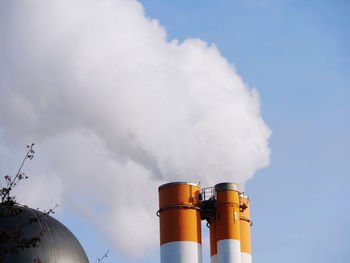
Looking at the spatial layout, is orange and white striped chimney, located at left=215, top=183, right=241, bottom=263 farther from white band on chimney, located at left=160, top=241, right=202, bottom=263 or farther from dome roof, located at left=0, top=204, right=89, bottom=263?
dome roof, located at left=0, top=204, right=89, bottom=263

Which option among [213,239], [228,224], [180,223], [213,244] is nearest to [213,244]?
[213,244]

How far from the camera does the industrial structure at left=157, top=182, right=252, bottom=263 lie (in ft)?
131

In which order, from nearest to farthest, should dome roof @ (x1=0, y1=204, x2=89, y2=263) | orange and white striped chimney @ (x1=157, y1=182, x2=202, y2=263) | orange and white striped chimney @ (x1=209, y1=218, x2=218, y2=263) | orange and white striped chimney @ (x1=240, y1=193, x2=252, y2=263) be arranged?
1. dome roof @ (x1=0, y1=204, x2=89, y2=263)
2. orange and white striped chimney @ (x1=157, y1=182, x2=202, y2=263)
3. orange and white striped chimney @ (x1=209, y1=218, x2=218, y2=263)
4. orange and white striped chimney @ (x1=240, y1=193, x2=252, y2=263)

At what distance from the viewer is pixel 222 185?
4256cm

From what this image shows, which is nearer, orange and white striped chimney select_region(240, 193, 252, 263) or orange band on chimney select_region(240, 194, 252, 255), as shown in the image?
orange and white striped chimney select_region(240, 193, 252, 263)

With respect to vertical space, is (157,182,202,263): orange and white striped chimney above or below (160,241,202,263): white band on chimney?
above

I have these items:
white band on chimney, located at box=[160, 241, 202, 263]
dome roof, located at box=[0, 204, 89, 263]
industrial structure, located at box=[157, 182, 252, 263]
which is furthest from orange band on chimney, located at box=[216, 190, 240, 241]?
dome roof, located at box=[0, 204, 89, 263]

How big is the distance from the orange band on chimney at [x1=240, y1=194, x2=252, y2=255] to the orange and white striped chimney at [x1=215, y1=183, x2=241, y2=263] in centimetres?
144

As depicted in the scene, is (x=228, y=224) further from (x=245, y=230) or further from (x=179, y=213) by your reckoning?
(x=179, y=213)

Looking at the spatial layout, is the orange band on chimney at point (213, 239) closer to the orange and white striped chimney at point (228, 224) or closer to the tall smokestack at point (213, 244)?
the tall smokestack at point (213, 244)

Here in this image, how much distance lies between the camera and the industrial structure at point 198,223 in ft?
131

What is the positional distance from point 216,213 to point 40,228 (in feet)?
46.2

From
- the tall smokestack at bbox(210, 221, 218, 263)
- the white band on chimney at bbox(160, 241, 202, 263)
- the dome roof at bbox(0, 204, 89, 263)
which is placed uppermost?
the tall smokestack at bbox(210, 221, 218, 263)

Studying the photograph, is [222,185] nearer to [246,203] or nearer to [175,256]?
[246,203]
